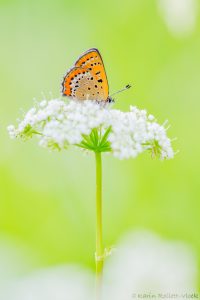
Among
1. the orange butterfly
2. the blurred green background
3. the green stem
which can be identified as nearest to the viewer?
the green stem

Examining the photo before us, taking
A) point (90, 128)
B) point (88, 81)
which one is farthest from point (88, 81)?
point (90, 128)

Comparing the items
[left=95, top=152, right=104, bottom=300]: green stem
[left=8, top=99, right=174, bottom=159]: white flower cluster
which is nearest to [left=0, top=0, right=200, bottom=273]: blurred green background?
[left=8, top=99, right=174, bottom=159]: white flower cluster

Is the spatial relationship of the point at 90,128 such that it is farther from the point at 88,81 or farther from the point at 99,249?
the point at 88,81

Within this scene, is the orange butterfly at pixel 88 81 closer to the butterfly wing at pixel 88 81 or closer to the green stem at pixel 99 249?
the butterfly wing at pixel 88 81

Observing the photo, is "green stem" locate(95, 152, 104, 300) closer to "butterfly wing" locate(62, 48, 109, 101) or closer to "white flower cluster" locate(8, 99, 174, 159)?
"white flower cluster" locate(8, 99, 174, 159)

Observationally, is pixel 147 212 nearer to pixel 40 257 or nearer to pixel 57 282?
pixel 40 257
